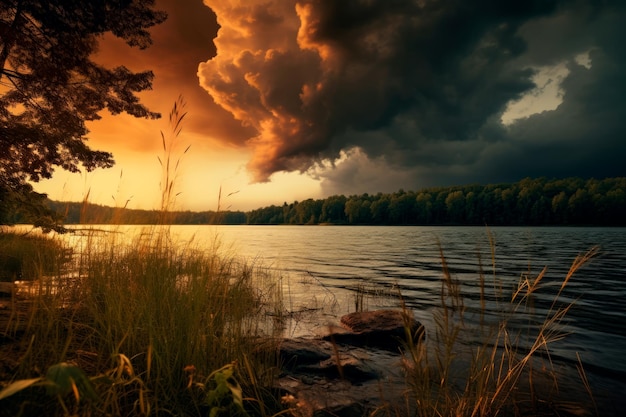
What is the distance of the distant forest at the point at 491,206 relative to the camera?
304 ft

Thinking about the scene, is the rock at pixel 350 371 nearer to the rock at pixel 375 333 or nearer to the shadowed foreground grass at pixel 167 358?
the rock at pixel 375 333

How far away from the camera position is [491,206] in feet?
365

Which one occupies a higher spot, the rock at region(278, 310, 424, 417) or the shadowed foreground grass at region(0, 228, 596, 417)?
the shadowed foreground grass at region(0, 228, 596, 417)

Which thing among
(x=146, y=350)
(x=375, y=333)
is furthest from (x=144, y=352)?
(x=375, y=333)

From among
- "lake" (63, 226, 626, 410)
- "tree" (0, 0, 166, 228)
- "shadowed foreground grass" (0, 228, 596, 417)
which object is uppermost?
"tree" (0, 0, 166, 228)

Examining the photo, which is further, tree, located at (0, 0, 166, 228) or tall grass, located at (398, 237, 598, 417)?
tree, located at (0, 0, 166, 228)

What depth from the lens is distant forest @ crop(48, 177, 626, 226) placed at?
304ft

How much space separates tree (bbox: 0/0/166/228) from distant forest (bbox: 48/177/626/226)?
77.1 meters

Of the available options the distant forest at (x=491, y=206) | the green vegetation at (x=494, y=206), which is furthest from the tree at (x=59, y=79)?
the green vegetation at (x=494, y=206)

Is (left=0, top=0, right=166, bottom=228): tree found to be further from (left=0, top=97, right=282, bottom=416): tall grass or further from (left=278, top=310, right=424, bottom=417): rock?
(left=278, top=310, right=424, bottom=417): rock

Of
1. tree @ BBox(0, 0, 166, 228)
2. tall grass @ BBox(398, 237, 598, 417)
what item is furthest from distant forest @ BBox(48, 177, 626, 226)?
tall grass @ BBox(398, 237, 598, 417)

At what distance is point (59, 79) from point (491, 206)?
120719 millimetres

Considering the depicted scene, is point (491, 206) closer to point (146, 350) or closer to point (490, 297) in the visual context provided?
point (490, 297)

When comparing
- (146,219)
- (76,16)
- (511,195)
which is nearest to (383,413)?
(146,219)
